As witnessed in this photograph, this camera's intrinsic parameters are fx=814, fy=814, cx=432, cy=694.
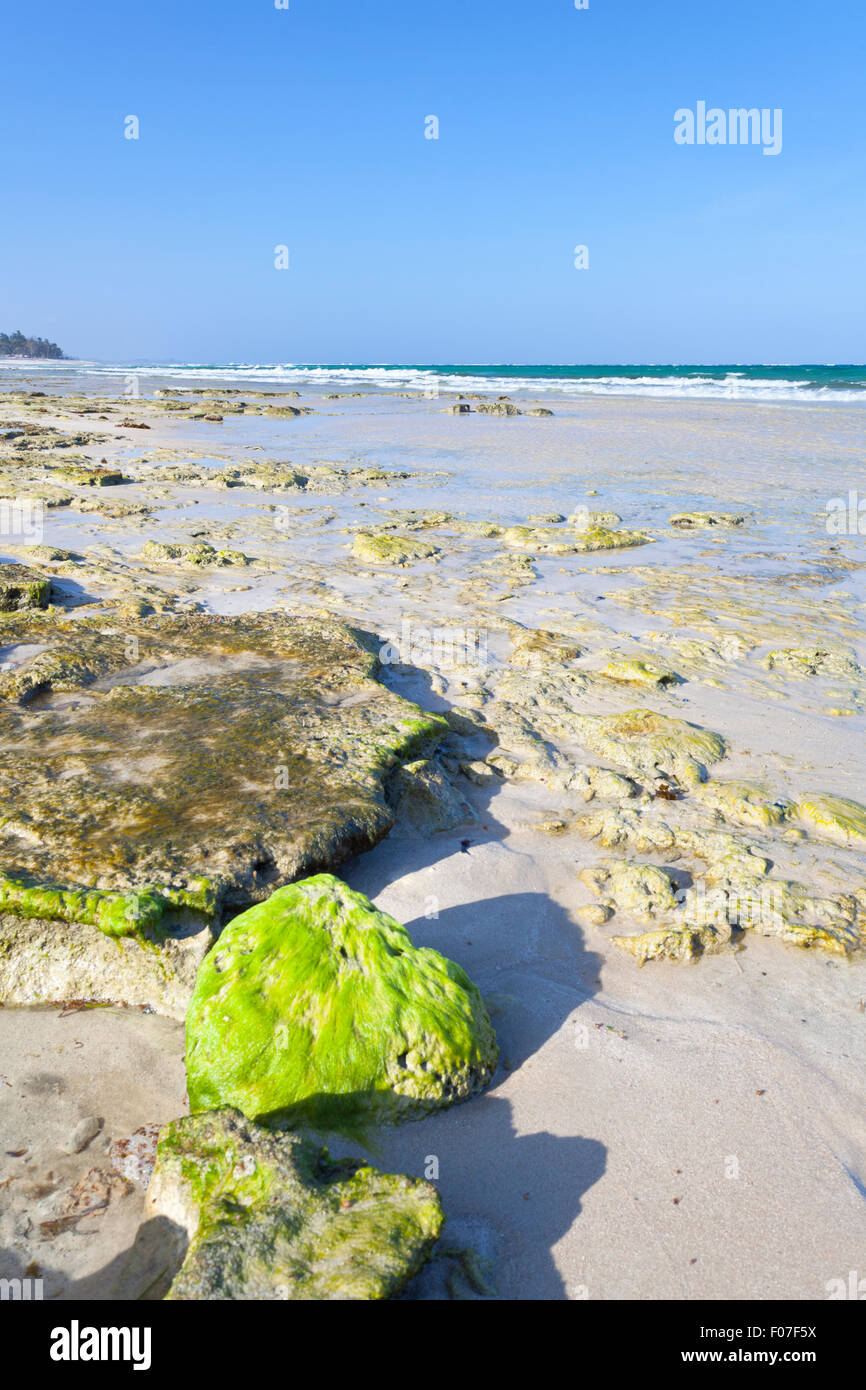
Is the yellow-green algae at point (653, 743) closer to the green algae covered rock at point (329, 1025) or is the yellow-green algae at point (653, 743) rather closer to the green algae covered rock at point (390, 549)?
the green algae covered rock at point (329, 1025)

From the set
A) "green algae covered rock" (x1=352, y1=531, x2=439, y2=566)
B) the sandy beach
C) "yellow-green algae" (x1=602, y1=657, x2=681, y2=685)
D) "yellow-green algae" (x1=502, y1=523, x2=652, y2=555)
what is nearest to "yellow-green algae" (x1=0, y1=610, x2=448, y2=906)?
the sandy beach

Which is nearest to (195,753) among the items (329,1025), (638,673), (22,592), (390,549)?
(329,1025)

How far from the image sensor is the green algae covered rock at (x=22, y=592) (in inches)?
285

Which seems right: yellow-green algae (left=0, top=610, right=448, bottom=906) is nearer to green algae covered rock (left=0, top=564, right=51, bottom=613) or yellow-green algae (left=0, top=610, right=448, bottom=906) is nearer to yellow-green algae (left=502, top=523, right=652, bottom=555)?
green algae covered rock (left=0, top=564, right=51, bottom=613)

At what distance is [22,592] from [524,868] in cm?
552

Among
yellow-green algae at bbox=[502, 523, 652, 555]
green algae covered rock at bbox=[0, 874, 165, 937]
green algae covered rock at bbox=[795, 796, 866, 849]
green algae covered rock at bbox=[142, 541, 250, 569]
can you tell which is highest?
yellow-green algae at bbox=[502, 523, 652, 555]

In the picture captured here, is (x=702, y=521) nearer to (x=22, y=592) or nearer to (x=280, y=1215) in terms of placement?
(x=22, y=592)

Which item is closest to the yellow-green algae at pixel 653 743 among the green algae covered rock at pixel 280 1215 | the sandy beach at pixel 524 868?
the sandy beach at pixel 524 868

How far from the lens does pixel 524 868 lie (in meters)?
4.16

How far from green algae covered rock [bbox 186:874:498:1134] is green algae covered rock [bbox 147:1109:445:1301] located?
0.27 m

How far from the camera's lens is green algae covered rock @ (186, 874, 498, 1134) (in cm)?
272

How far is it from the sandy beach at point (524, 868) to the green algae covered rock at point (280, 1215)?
217 mm

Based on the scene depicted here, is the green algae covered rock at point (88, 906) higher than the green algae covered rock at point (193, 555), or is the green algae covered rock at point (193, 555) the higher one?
the green algae covered rock at point (193, 555)
